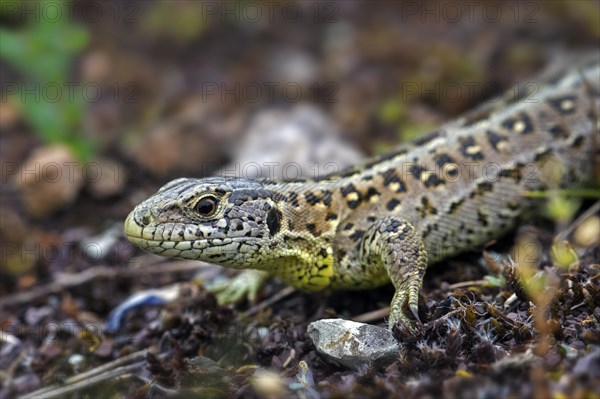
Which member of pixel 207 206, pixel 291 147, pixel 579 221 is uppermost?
pixel 207 206

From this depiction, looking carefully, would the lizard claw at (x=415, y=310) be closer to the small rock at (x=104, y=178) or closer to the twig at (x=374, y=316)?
the twig at (x=374, y=316)

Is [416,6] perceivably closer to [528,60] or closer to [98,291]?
[528,60]

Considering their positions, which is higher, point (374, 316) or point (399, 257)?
point (399, 257)

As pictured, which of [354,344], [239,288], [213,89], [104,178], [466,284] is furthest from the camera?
[213,89]

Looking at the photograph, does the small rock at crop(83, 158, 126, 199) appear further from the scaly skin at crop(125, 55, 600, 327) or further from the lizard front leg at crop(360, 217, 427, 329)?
the lizard front leg at crop(360, 217, 427, 329)

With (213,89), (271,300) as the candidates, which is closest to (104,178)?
(213,89)

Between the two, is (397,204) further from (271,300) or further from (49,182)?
(49,182)

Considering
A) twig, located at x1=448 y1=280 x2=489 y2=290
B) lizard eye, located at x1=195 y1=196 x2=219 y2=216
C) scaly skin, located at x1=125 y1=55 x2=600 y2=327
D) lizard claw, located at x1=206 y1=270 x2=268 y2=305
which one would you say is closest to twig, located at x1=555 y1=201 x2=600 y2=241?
scaly skin, located at x1=125 y1=55 x2=600 y2=327
